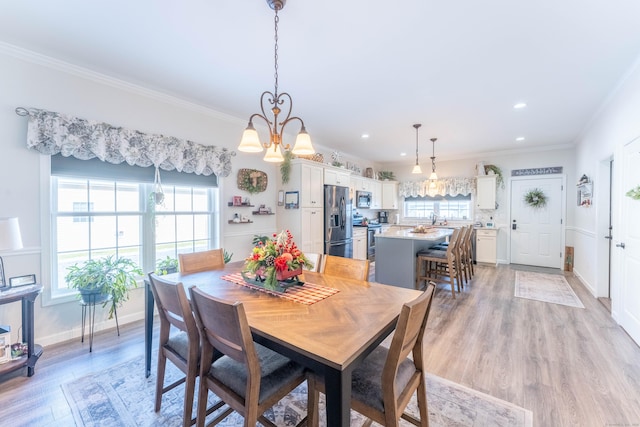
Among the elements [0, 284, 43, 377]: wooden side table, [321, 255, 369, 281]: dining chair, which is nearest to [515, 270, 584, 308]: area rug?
[321, 255, 369, 281]: dining chair

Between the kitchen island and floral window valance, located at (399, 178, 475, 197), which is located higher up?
floral window valance, located at (399, 178, 475, 197)

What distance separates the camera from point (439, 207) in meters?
7.26

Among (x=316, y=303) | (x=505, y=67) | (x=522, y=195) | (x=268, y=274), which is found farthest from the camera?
(x=522, y=195)

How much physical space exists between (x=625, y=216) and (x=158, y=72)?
510 cm

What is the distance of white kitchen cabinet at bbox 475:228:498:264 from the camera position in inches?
243

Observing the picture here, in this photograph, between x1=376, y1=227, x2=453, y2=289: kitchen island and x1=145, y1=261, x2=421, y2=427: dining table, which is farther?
x1=376, y1=227, x2=453, y2=289: kitchen island

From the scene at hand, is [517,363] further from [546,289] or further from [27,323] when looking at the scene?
[27,323]

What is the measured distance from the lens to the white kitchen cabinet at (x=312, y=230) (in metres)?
4.44

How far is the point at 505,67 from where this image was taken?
8.63 feet

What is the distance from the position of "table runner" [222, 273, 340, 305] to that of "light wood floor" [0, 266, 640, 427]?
1229 millimetres

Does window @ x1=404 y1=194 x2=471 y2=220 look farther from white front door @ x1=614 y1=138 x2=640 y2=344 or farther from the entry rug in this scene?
the entry rug

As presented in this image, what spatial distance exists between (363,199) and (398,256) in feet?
8.86

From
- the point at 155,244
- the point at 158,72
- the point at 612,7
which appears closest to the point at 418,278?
the point at 612,7

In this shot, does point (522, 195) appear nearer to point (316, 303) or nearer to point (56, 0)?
point (316, 303)
